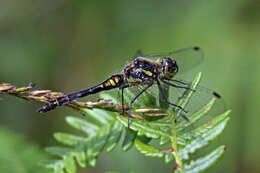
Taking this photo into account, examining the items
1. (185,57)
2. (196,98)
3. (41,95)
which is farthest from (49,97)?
(185,57)

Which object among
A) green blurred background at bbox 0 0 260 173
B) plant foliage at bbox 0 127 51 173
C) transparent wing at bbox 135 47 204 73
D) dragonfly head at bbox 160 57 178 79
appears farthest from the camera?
green blurred background at bbox 0 0 260 173

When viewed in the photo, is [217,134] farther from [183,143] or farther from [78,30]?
[78,30]

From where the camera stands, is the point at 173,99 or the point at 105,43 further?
the point at 105,43

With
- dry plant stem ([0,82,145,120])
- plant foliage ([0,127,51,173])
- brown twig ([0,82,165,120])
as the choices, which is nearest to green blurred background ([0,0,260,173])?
plant foliage ([0,127,51,173])

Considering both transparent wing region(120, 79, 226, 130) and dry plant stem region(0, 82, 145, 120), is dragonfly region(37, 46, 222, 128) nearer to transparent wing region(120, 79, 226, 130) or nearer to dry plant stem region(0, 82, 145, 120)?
transparent wing region(120, 79, 226, 130)

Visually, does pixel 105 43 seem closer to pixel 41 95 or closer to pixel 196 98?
pixel 196 98

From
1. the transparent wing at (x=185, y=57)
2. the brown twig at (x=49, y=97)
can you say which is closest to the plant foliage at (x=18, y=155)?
the brown twig at (x=49, y=97)

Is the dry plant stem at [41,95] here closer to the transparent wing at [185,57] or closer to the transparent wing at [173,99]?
the transparent wing at [173,99]
